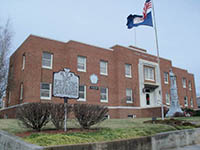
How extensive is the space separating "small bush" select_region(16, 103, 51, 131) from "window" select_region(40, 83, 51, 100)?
1385 centimetres

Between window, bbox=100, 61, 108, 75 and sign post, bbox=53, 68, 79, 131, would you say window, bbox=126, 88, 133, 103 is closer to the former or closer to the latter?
window, bbox=100, 61, 108, 75

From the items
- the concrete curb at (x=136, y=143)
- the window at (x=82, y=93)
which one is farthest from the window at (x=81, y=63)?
the concrete curb at (x=136, y=143)

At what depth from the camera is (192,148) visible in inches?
348

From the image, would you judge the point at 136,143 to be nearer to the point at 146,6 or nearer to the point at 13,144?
the point at 13,144

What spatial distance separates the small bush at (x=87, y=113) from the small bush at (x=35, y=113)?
3.82 feet

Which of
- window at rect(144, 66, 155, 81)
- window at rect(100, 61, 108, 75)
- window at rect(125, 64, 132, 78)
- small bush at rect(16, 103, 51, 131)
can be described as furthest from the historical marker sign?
window at rect(144, 66, 155, 81)

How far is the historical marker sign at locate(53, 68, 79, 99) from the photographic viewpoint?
7940mm

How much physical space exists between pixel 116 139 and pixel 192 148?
415 cm

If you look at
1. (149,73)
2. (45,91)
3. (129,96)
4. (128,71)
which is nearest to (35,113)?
(45,91)

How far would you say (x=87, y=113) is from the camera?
8.16 meters

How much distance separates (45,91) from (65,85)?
14.1m

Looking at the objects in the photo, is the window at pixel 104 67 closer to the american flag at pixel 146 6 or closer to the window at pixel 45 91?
the window at pixel 45 91

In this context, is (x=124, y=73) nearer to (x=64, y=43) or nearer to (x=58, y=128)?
(x=64, y=43)

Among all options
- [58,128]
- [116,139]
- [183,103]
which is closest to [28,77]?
[58,128]
